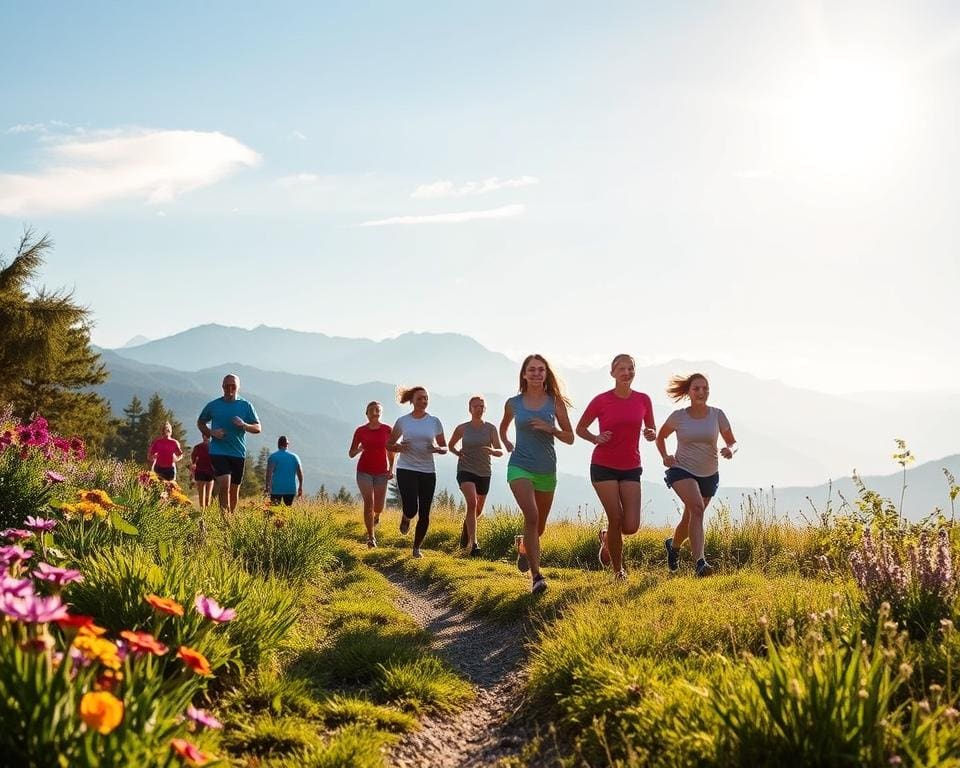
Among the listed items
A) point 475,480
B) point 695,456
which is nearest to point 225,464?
point 475,480

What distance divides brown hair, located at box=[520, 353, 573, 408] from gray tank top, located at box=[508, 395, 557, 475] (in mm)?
182

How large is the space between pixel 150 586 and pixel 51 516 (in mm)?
3652

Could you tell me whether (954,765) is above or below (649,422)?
below

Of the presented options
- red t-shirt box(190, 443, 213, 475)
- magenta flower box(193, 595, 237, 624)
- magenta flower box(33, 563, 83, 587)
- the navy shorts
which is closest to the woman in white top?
the navy shorts

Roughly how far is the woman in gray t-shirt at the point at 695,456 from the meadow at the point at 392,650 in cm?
68

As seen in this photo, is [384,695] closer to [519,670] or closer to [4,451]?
[519,670]

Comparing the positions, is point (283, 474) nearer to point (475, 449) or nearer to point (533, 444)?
point (475, 449)

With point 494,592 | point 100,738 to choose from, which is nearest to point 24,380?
point 494,592

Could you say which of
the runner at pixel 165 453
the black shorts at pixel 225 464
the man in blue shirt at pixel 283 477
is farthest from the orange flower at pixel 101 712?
the runner at pixel 165 453

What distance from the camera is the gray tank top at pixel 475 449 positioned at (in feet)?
41.4

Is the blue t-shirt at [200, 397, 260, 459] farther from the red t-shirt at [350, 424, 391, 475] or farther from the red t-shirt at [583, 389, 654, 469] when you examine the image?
the red t-shirt at [583, 389, 654, 469]

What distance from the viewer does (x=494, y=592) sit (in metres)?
9.01

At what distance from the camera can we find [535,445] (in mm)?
8758

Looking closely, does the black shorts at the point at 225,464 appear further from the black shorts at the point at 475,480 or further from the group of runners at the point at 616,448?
the group of runners at the point at 616,448
